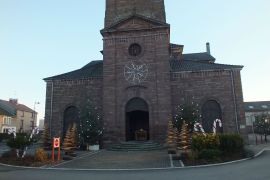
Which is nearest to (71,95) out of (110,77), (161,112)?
(110,77)

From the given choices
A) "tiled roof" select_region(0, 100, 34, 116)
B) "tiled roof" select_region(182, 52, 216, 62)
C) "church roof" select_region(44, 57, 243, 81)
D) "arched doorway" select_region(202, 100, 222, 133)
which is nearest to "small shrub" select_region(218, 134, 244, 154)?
"arched doorway" select_region(202, 100, 222, 133)

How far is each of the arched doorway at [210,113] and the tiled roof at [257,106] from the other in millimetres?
53290

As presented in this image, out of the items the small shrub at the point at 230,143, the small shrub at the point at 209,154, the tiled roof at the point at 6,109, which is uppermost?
the tiled roof at the point at 6,109

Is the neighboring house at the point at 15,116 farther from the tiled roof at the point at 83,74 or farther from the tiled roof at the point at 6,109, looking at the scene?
the tiled roof at the point at 83,74

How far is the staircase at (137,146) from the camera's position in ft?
80.9

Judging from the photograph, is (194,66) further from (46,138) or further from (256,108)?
(256,108)

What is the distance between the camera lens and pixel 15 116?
2356 inches

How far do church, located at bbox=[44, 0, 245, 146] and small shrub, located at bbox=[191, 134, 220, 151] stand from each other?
8591 mm

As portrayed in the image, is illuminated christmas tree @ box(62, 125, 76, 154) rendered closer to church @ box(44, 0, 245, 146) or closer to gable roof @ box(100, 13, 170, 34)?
church @ box(44, 0, 245, 146)

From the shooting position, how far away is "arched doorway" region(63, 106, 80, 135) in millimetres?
30234

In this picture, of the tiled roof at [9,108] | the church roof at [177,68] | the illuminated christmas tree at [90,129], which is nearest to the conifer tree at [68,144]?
the illuminated christmas tree at [90,129]

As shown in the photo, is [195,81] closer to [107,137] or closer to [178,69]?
[178,69]

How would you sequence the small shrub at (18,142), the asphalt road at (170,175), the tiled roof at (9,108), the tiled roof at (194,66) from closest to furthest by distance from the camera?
the asphalt road at (170,175)
the small shrub at (18,142)
the tiled roof at (194,66)
the tiled roof at (9,108)

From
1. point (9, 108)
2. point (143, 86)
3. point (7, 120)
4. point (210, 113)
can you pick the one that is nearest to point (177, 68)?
point (143, 86)
